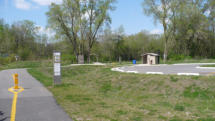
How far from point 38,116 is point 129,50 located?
62.9 metres

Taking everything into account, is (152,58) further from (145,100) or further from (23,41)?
(23,41)

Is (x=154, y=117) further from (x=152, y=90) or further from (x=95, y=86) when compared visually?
(x=95, y=86)

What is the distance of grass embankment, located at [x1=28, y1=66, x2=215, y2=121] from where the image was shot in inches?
258

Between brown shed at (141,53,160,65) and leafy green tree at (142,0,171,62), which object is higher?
leafy green tree at (142,0,171,62)

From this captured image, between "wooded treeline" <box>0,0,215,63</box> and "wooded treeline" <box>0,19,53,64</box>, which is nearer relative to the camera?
"wooded treeline" <box>0,0,215,63</box>

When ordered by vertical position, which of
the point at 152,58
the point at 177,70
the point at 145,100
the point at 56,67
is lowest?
the point at 145,100

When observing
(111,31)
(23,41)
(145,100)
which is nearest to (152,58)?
(145,100)

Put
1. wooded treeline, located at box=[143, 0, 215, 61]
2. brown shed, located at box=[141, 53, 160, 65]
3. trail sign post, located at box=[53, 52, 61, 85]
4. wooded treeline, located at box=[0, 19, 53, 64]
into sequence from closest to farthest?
trail sign post, located at box=[53, 52, 61, 85]
brown shed, located at box=[141, 53, 160, 65]
wooded treeline, located at box=[143, 0, 215, 61]
wooded treeline, located at box=[0, 19, 53, 64]

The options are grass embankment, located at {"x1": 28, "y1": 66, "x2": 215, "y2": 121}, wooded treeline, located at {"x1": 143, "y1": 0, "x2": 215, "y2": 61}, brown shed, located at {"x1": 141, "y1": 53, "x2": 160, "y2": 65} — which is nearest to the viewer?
grass embankment, located at {"x1": 28, "y1": 66, "x2": 215, "y2": 121}

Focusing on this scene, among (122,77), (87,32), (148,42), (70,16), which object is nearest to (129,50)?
(148,42)

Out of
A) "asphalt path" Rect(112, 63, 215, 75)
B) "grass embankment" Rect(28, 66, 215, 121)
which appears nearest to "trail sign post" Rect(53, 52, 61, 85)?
"grass embankment" Rect(28, 66, 215, 121)

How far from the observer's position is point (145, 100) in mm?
9695

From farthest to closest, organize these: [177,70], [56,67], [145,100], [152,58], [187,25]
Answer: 1. [187,25]
2. [152,58]
3. [177,70]
4. [56,67]
5. [145,100]

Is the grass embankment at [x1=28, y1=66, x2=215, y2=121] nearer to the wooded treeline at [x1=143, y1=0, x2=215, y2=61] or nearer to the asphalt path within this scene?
the asphalt path
